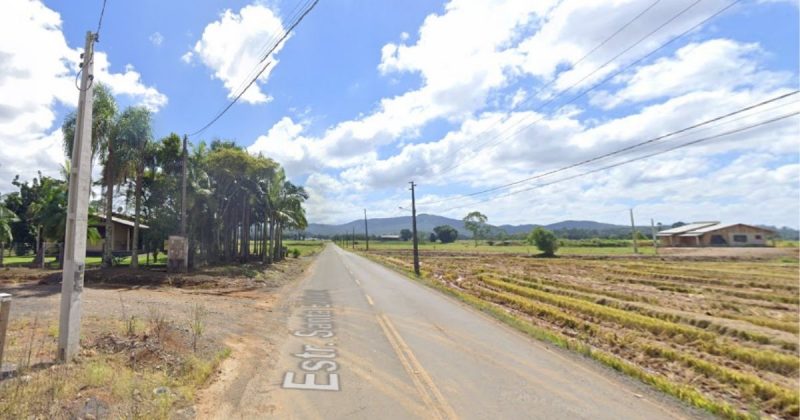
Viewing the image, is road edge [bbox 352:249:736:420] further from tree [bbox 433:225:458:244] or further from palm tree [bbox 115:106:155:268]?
tree [bbox 433:225:458:244]

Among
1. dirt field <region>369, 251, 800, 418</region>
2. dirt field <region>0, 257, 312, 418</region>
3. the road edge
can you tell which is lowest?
dirt field <region>369, 251, 800, 418</region>

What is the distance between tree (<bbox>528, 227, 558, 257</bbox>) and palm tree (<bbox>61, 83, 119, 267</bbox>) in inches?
2196

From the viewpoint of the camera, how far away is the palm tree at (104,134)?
847 inches

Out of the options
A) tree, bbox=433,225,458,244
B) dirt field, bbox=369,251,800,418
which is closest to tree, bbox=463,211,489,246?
tree, bbox=433,225,458,244

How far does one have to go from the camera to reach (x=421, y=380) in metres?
6.94

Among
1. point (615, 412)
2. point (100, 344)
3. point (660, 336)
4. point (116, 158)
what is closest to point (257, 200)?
point (116, 158)

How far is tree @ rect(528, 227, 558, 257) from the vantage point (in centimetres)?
6256

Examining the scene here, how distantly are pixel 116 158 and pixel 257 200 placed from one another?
47.5 feet

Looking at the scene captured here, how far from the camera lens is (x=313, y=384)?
6613 mm

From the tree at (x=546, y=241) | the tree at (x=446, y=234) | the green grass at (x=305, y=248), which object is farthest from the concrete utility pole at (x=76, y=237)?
the tree at (x=446, y=234)

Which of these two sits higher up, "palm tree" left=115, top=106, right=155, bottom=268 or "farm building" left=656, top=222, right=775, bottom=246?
"palm tree" left=115, top=106, right=155, bottom=268

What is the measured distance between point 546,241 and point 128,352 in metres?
62.3

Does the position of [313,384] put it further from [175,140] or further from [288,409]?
[175,140]

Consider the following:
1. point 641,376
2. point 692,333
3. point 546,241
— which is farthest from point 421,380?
point 546,241
